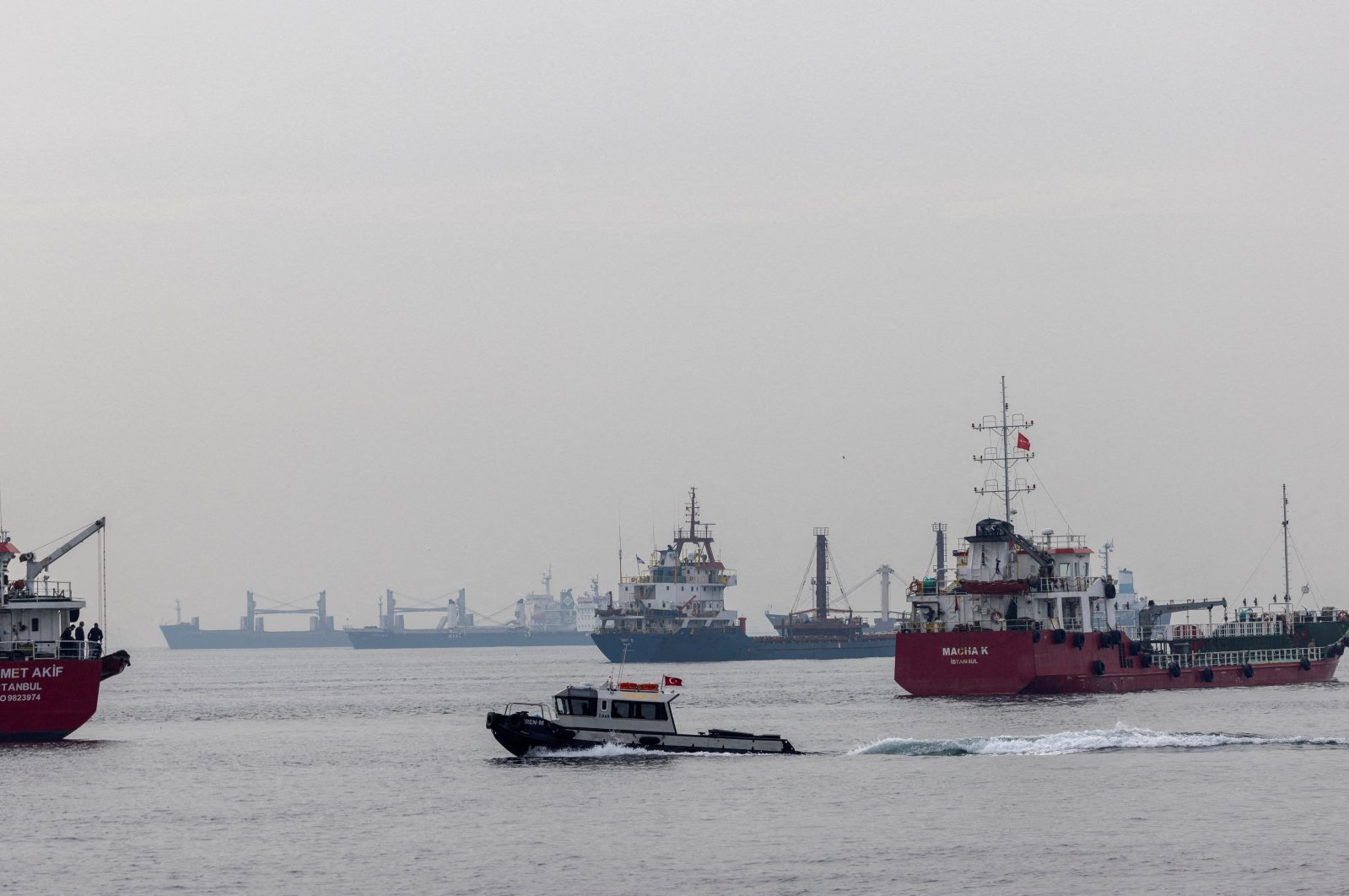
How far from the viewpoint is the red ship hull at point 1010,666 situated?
8888 centimetres

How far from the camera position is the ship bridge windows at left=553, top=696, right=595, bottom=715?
6569 cm

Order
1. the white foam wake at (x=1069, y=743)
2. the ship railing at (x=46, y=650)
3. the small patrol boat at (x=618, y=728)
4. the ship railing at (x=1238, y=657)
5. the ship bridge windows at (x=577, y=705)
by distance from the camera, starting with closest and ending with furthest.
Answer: the ship bridge windows at (x=577, y=705)
the small patrol boat at (x=618, y=728)
the white foam wake at (x=1069, y=743)
the ship railing at (x=46, y=650)
the ship railing at (x=1238, y=657)

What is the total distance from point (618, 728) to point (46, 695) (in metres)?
22.2

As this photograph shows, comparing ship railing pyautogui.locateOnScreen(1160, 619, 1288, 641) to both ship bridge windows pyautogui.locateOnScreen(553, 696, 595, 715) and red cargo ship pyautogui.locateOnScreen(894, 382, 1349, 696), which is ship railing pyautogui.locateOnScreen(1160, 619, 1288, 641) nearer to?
red cargo ship pyautogui.locateOnScreen(894, 382, 1349, 696)

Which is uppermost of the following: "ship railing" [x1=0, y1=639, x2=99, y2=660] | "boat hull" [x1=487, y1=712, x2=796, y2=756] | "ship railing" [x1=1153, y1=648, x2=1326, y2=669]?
"ship railing" [x1=0, y1=639, x2=99, y2=660]

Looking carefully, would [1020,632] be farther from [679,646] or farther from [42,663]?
[679,646]

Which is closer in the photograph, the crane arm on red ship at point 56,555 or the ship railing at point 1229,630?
the crane arm on red ship at point 56,555

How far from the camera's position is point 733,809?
5403 centimetres

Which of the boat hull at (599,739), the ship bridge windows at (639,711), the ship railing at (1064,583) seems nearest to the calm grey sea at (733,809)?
the boat hull at (599,739)

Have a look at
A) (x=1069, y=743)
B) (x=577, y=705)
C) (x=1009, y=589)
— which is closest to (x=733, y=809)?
(x=577, y=705)

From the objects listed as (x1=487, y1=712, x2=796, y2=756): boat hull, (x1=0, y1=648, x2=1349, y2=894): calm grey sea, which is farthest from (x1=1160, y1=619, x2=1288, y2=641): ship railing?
(x1=487, y1=712, x2=796, y2=756): boat hull

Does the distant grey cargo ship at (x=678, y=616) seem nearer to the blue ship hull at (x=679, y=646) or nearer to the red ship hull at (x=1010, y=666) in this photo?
the blue ship hull at (x=679, y=646)

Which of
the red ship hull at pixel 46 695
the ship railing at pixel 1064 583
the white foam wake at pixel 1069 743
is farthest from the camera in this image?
the ship railing at pixel 1064 583

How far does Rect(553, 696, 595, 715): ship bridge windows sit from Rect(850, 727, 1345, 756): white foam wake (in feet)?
33.2
